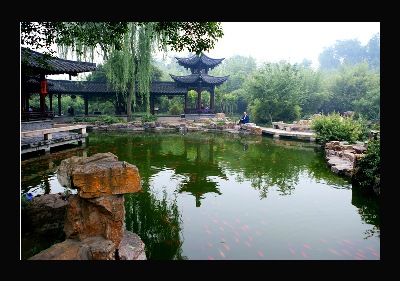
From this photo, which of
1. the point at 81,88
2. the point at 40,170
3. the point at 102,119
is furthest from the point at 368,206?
the point at 81,88

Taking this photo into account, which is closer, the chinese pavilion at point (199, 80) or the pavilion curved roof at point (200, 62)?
the chinese pavilion at point (199, 80)

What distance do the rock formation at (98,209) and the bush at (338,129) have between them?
34.0 ft

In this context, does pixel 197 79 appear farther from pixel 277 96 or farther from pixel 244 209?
pixel 244 209

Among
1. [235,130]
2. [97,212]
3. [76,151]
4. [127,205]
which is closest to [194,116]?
[235,130]

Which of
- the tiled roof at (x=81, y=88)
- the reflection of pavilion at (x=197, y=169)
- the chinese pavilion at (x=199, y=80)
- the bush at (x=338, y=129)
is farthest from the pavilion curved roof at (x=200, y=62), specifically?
the reflection of pavilion at (x=197, y=169)

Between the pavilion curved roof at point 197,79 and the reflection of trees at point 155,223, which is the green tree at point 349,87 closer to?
the pavilion curved roof at point 197,79

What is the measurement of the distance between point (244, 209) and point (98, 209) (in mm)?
2481

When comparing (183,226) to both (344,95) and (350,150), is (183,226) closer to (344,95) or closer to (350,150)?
(350,150)

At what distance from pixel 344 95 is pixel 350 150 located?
53.7 feet

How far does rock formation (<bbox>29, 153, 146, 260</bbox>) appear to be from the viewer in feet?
10.1

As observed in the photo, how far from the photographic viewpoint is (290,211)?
4910mm

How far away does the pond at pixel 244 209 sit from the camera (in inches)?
144

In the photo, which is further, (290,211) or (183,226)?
(290,211)

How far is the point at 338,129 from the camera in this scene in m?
11.9
